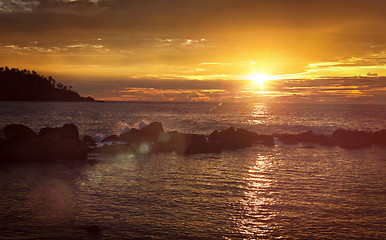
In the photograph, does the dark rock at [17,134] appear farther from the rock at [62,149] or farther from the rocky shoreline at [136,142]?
the rock at [62,149]

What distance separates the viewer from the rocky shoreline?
2952 centimetres

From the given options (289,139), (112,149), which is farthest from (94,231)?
(289,139)

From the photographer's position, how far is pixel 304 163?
97.0ft

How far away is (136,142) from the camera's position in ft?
138

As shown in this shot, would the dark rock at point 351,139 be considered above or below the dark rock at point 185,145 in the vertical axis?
below

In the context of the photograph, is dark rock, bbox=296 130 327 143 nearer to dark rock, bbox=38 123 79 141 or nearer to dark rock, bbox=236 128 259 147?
dark rock, bbox=236 128 259 147

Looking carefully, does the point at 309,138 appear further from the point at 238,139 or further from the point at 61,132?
the point at 61,132

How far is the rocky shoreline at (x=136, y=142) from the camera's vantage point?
29516mm

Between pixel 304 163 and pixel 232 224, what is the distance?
708 inches

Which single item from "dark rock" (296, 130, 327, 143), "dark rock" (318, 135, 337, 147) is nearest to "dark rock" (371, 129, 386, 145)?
"dark rock" (318, 135, 337, 147)

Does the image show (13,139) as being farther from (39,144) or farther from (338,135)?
(338,135)

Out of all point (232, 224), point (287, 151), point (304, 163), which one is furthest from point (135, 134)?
point (232, 224)

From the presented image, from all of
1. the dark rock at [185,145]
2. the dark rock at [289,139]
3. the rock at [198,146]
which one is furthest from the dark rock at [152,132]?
the dark rock at [289,139]

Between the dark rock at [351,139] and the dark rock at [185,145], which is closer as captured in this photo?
the dark rock at [185,145]
